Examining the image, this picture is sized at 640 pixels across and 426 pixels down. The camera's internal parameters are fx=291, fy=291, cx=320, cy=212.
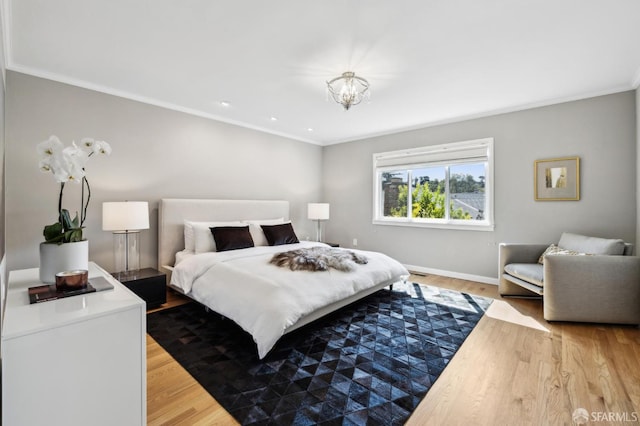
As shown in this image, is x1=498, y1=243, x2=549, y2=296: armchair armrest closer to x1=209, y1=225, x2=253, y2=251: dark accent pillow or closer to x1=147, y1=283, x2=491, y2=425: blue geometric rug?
x1=147, y1=283, x2=491, y2=425: blue geometric rug

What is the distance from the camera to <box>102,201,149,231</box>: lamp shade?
2930 millimetres

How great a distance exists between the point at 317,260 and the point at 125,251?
2.29 metres

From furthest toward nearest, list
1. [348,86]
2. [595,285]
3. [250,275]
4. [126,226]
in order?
1. [126,226]
2. [348,86]
3. [595,285]
4. [250,275]

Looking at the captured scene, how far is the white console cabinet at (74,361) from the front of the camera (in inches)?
37.6

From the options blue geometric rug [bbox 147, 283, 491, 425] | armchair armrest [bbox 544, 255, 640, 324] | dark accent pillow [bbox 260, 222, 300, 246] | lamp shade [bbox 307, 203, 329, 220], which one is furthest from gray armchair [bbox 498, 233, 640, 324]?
lamp shade [bbox 307, 203, 329, 220]

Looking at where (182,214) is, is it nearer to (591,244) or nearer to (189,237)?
(189,237)

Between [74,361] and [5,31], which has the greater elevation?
[5,31]

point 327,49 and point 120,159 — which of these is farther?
point 120,159

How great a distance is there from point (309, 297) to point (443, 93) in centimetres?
278

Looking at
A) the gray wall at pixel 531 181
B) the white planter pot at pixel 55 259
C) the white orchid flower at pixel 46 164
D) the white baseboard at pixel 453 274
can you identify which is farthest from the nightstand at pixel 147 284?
the white baseboard at pixel 453 274

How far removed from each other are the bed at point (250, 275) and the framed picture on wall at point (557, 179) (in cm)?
212

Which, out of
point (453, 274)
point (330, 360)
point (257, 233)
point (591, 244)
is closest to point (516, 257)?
point (591, 244)

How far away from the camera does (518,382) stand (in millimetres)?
1902

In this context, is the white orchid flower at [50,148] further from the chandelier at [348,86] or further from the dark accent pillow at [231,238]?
the dark accent pillow at [231,238]
